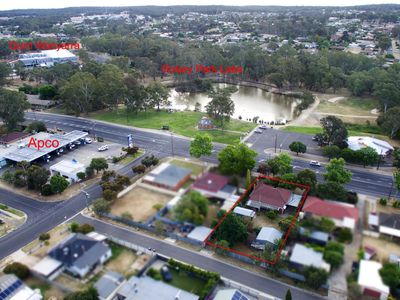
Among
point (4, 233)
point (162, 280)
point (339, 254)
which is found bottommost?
point (4, 233)

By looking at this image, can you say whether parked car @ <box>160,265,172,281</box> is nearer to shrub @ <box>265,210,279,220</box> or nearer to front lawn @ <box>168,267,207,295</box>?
front lawn @ <box>168,267,207,295</box>

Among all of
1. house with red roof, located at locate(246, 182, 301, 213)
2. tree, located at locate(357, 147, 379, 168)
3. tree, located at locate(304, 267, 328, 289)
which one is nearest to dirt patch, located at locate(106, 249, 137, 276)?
tree, located at locate(304, 267, 328, 289)

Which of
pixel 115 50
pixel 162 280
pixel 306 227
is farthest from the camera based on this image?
pixel 115 50

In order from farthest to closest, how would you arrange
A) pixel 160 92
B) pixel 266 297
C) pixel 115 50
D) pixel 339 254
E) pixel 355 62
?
pixel 115 50, pixel 355 62, pixel 160 92, pixel 266 297, pixel 339 254

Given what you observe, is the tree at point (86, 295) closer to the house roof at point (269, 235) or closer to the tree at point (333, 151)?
the house roof at point (269, 235)

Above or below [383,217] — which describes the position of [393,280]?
below

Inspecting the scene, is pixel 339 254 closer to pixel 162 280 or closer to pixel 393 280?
pixel 393 280

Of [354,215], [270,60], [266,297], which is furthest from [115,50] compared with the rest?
[354,215]

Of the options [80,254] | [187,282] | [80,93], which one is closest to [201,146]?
[187,282]
